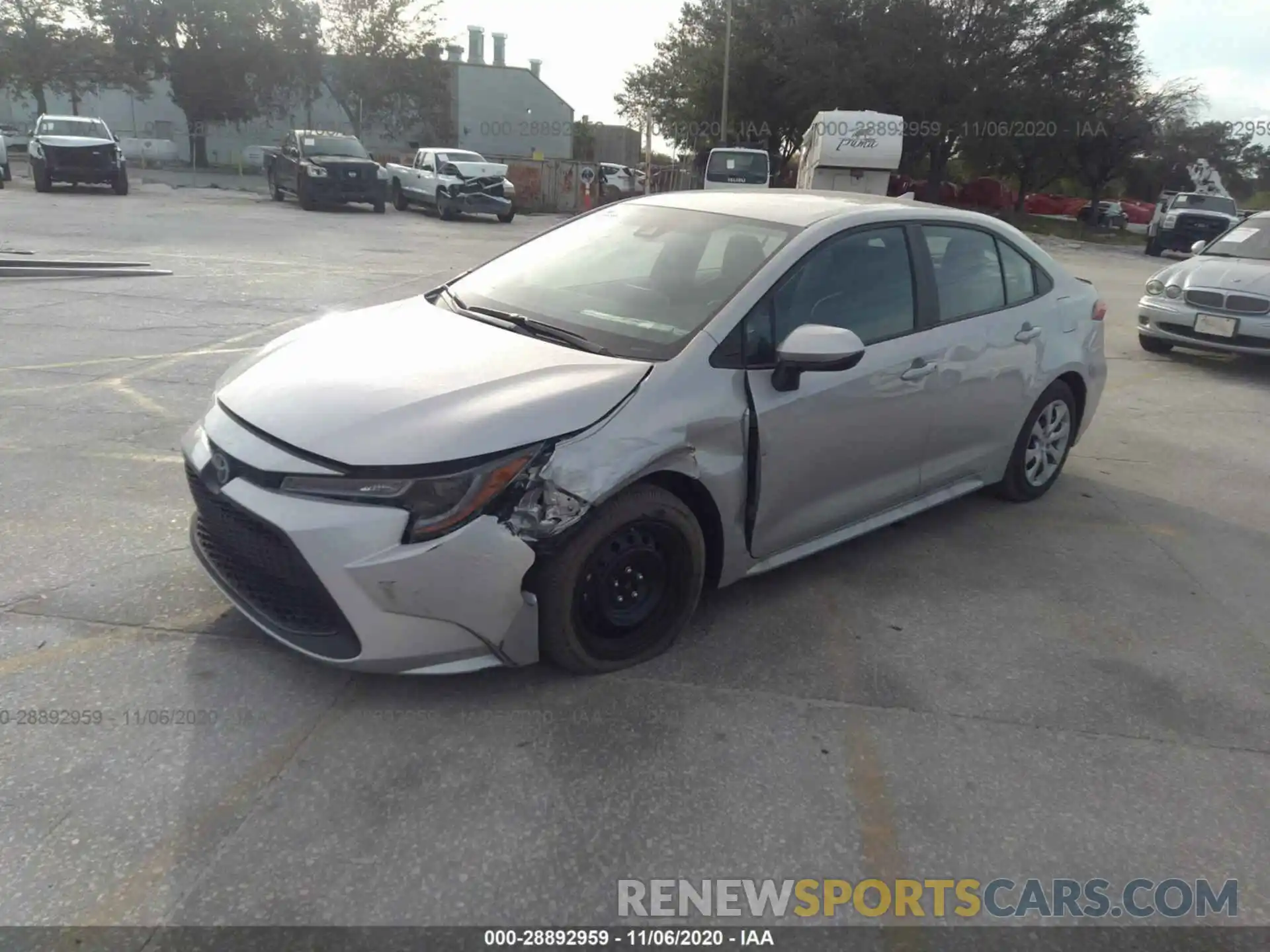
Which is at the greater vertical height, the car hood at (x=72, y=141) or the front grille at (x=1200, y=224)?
the car hood at (x=72, y=141)

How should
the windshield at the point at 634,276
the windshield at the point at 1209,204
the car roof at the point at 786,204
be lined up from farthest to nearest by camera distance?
the windshield at the point at 1209,204 → the car roof at the point at 786,204 → the windshield at the point at 634,276

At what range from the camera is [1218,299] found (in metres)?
9.05

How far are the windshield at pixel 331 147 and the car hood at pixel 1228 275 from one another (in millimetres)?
19005

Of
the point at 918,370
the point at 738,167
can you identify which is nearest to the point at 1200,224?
the point at 738,167

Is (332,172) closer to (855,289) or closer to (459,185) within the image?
(459,185)

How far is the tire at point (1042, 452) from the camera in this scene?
502cm

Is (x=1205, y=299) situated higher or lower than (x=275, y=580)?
higher

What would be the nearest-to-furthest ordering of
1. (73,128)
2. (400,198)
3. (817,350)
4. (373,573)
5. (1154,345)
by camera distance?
(373,573) < (817,350) < (1154,345) < (73,128) < (400,198)

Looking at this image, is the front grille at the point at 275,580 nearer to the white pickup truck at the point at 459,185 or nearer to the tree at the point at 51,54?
the white pickup truck at the point at 459,185

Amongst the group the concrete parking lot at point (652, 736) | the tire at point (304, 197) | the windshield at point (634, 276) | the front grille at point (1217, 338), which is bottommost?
the concrete parking lot at point (652, 736)

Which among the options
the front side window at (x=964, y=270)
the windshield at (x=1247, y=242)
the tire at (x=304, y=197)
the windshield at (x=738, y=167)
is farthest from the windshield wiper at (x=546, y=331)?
the windshield at (x=738, y=167)

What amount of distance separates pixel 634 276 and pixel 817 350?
929 millimetres

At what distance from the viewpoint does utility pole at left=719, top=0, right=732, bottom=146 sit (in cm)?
3687

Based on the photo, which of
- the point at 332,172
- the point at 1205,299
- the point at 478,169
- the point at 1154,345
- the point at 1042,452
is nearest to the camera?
the point at 1042,452
